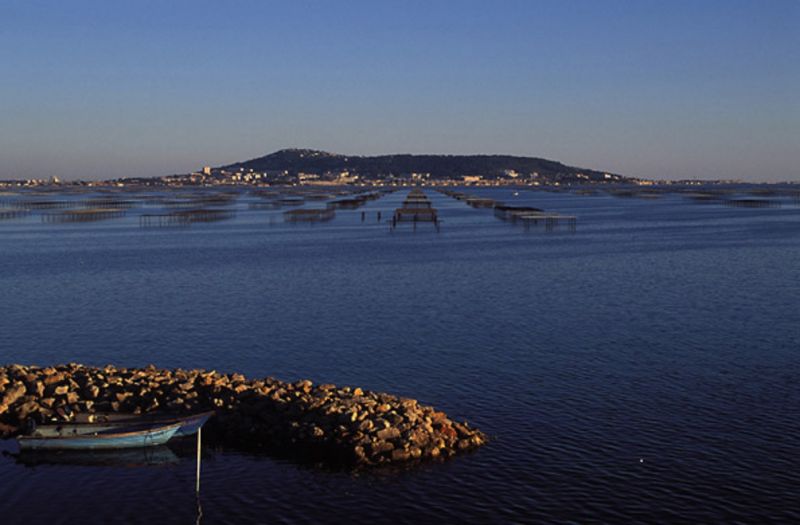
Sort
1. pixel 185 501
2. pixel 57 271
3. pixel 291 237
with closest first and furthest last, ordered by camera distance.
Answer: pixel 185 501
pixel 57 271
pixel 291 237

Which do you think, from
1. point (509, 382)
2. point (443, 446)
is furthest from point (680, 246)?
point (443, 446)

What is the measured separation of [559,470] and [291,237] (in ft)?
329

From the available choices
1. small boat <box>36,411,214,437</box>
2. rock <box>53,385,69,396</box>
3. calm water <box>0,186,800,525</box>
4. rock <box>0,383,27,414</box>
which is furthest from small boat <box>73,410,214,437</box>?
rock <box>0,383,27,414</box>

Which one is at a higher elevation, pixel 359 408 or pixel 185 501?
pixel 359 408

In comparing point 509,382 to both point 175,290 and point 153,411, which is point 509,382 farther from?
point 175,290

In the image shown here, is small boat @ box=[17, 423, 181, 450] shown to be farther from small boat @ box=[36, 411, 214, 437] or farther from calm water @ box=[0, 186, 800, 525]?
calm water @ box=[0, 186, 800, 525]

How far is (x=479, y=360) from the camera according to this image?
39.6 metres

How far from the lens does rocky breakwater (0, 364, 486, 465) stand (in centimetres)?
2697

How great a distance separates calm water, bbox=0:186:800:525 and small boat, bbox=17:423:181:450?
88cm

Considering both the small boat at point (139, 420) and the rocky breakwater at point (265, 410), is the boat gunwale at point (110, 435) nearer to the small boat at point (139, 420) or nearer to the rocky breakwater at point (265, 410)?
the small boat at point (139, 420)

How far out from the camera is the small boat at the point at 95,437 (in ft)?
89.5

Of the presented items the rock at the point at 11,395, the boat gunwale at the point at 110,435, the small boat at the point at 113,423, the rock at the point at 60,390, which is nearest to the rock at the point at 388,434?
the small boat at the point at 113,423

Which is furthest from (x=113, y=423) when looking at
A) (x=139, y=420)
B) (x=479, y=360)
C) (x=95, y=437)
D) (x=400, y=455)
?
(x=479, y=360)

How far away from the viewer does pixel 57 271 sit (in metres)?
80.1
